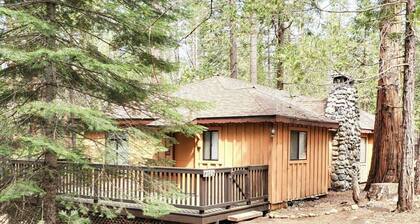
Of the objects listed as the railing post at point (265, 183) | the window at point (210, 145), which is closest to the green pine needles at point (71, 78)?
the railing post at point (265, 183)

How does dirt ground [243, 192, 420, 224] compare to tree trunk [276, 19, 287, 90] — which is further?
tree trunk [276, 19, 287, 90]

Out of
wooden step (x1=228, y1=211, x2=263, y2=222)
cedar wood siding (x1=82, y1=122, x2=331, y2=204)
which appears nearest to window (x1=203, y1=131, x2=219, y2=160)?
cedar wood siding (x1=82, y1=122, x2=331, y2=204)

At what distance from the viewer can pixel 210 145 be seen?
13.7 m

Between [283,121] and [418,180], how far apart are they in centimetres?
414

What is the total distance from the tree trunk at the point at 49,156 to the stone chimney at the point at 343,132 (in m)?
11.3

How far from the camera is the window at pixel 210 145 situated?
44.4ft

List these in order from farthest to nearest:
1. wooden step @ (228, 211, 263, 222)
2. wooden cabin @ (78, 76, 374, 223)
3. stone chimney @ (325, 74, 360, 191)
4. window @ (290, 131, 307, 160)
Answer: stone chimney @ (325, 74, 360, 191) → window @ (290, 131, 307, 160) → wooden cabin @ (78, 76, 374, 223) → wooden step @ (228, 211, 263, 222)

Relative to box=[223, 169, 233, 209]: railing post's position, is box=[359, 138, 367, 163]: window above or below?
above

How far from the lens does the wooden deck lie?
1016 centimetres

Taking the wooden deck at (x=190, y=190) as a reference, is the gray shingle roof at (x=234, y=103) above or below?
above

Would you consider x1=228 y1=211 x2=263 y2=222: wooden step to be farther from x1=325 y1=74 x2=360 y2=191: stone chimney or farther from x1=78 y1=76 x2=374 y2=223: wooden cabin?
x1=325 y1=74 x2=360 y2=191: stone chimney

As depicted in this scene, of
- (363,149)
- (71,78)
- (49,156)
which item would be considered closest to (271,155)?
(71,78)

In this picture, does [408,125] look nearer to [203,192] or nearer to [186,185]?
[203,192]

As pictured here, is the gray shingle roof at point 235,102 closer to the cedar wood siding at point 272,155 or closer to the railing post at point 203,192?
the cedar wood siding at point 272,155
